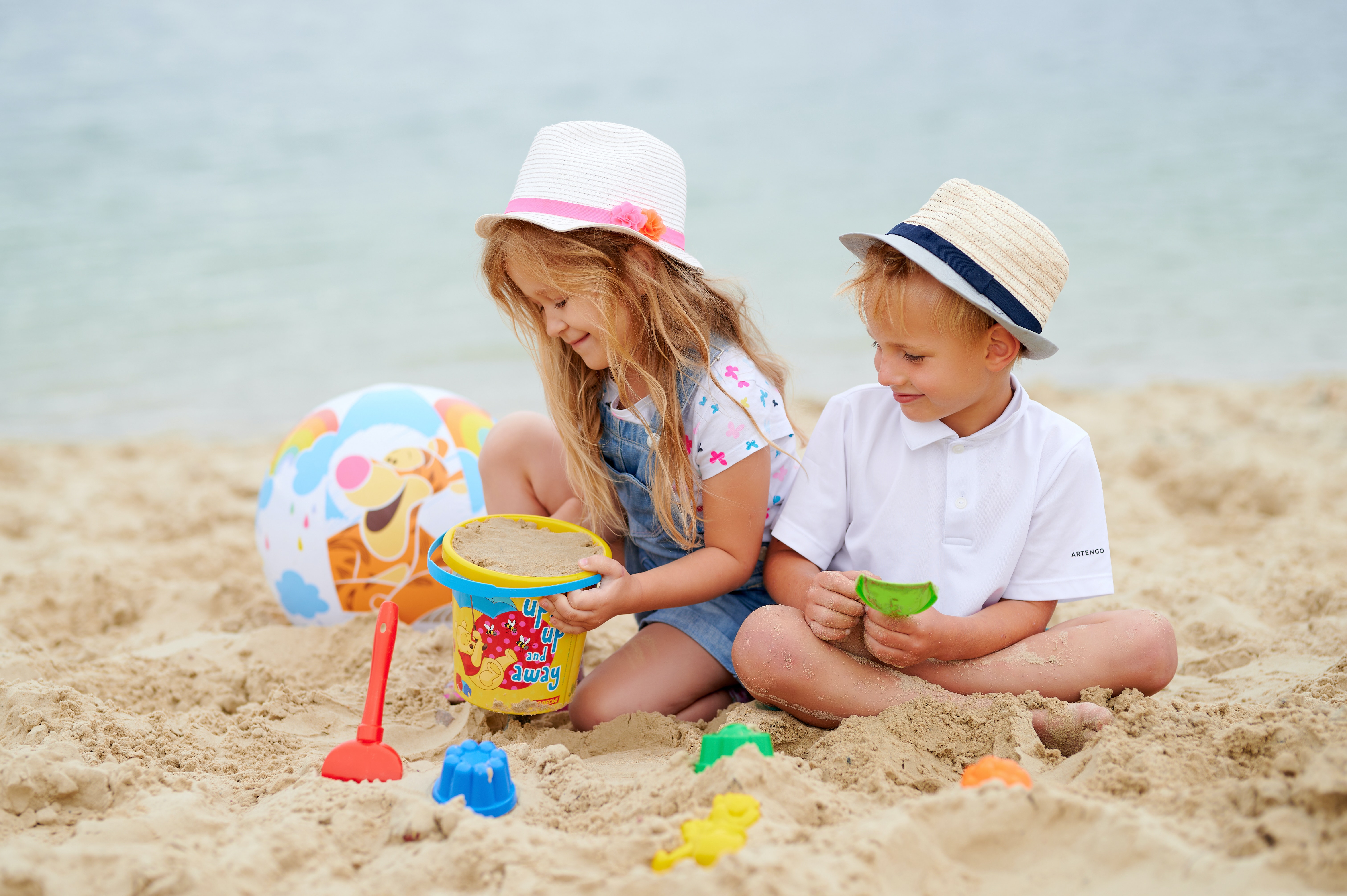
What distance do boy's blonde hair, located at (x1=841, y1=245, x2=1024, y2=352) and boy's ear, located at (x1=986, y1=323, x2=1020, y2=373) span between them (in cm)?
2

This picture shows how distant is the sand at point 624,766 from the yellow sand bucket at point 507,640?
0.31ft

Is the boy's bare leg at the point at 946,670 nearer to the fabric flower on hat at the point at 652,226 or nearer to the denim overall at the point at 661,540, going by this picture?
the denim overall at the point at 661,540

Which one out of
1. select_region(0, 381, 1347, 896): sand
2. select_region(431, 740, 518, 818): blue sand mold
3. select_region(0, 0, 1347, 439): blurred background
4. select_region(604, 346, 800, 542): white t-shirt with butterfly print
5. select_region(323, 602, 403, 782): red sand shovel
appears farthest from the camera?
select_region(0, 0, 1347, 439): blurred background

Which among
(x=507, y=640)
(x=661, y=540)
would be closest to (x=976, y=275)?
(x=661, y=540)

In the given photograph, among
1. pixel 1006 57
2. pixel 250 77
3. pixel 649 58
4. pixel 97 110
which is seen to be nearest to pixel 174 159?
pixel 97 110

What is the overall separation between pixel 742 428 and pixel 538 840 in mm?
1019

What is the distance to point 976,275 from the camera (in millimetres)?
2008

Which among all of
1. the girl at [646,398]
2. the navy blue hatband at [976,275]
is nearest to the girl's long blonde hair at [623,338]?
the girl at [646,398]

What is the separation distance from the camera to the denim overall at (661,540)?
7.82ft

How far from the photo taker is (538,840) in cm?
159

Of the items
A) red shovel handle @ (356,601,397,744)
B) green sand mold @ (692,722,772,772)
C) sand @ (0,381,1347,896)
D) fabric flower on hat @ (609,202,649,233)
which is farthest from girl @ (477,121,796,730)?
green sand mold @ (692,722,772,772)

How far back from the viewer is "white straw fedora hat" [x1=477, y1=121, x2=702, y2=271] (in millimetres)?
2174

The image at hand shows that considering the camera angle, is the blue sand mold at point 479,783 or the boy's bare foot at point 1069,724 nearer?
the blue sand mold at point 479,783

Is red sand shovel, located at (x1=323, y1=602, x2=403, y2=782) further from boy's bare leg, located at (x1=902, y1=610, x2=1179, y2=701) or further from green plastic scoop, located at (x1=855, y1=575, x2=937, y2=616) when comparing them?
boy's bare leg, located at (x1=902, y1=610, x2=1179, y2=701)
